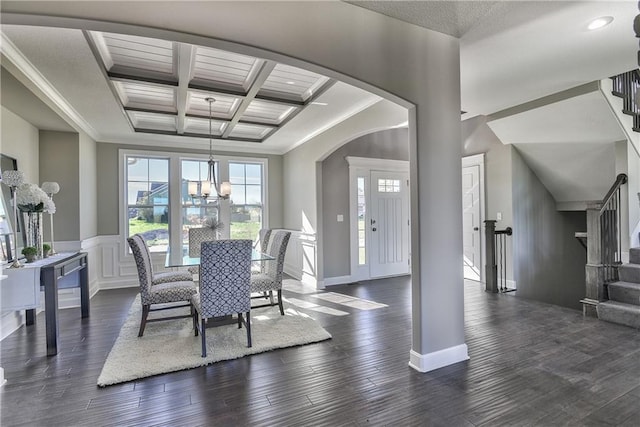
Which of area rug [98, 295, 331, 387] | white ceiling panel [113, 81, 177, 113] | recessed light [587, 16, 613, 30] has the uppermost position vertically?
white ceiling panel [113, 81, 177, 113]

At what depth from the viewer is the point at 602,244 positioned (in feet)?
12.7

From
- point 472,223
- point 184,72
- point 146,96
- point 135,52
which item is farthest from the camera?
point 472,223

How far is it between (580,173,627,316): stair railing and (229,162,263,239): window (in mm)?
5457

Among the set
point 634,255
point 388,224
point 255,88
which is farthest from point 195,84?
point 634,255

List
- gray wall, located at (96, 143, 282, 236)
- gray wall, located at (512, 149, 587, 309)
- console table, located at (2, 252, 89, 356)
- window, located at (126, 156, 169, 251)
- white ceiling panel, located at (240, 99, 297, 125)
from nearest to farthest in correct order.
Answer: console table, located at (2, 252, 89, 356)
white ceiling panel, located at (240, 99, 297, 125)
gray wall, located at (512, 149, 587, 309)
gray wall, located at (96, 143, 282, 236)
window, located at (126, 156, 169, 251)

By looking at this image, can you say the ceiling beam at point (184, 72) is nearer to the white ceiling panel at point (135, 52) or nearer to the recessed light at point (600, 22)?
the white ceiling panel at point (135, 52)

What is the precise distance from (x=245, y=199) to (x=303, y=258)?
1.83 meters

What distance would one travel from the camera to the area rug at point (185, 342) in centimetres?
260

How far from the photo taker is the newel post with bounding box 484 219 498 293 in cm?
486

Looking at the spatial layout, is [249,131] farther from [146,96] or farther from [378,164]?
[378,164]

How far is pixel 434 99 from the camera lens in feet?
8.66

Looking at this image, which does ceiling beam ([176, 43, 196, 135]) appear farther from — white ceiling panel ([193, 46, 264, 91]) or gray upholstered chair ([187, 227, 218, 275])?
gray upholstered chair ([187, 227, 218, 275])

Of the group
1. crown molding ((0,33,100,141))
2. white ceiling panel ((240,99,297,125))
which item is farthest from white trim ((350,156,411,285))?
crown molding ((0,33,100,141))

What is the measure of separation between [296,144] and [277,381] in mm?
4610
